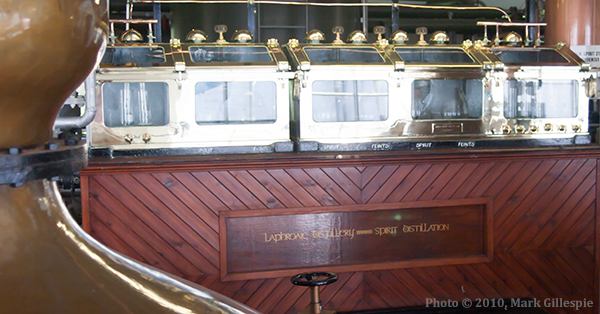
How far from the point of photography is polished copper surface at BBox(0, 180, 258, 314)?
0.28 m

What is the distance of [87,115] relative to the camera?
0.53 meters

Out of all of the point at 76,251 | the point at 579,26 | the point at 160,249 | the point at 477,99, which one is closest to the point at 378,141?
the point at 477,99

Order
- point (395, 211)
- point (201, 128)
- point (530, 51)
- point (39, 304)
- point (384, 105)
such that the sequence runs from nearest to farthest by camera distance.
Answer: point (39, 304)
point (395, 211)
point (201, 128)
point (384, 105)
point (530, 51)

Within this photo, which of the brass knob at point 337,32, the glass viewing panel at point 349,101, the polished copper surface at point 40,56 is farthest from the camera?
the brass knob at point 337,32

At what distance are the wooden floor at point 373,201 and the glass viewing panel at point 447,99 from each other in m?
0.66

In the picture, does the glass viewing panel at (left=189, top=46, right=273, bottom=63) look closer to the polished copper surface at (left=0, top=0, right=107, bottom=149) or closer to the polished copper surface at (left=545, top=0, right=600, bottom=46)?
the polished copper surface at (left=545, top=0, right=600, bottom=46)

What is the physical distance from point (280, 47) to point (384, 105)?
1.08 metres

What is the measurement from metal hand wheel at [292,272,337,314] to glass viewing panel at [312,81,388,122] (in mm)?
1985

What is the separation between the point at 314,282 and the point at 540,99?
3.36 m

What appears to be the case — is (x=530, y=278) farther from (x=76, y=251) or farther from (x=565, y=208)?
(x=76, y=251)

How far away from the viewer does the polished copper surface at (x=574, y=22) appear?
513 centimetres

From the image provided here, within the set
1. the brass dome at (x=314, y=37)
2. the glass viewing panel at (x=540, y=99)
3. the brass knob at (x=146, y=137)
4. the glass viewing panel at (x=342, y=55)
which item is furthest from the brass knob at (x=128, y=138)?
the glass viewing panel at (x=540, y=99)

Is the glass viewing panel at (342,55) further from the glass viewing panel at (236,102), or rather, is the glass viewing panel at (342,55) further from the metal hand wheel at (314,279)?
the metal hand wheel at (314,279)

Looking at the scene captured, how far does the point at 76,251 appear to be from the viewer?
0.31 metres
